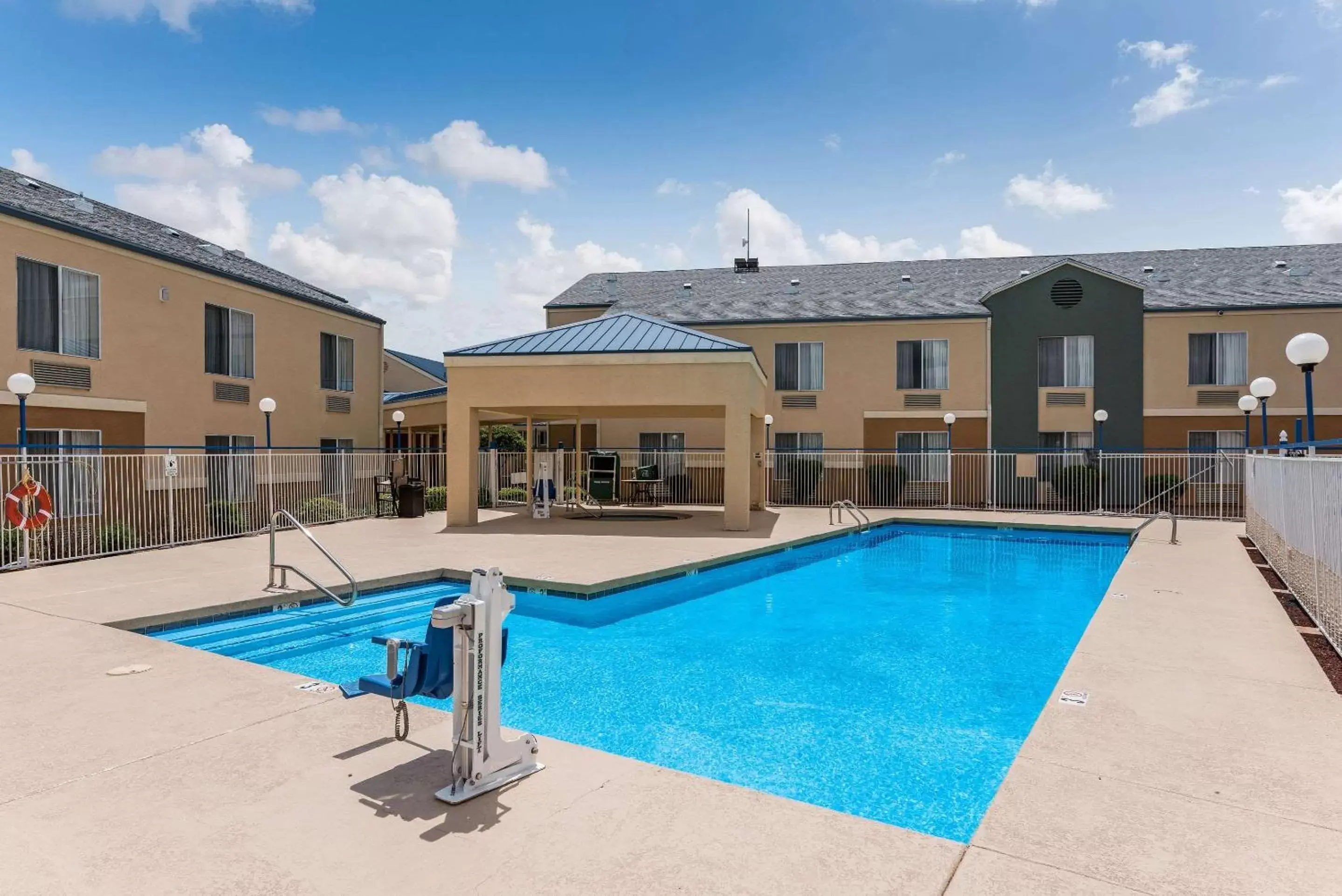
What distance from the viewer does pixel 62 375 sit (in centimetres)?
1452

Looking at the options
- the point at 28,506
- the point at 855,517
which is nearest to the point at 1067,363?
the point at 855,517

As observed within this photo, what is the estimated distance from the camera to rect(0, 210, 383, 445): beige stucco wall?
46.4ft

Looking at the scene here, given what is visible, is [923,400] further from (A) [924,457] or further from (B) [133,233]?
(B) [133,233]

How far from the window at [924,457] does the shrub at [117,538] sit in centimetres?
1986

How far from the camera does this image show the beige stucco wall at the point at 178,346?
14.2 meters

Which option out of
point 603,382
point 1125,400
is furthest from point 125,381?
point 1125,400

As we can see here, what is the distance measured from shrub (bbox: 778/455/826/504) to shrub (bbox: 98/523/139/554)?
17942mm

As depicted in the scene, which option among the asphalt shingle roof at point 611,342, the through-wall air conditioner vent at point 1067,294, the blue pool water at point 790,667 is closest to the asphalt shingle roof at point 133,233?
the asphalt shingle roof at point 611,342

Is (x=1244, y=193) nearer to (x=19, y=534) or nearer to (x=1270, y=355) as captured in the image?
(x=1270, y=355)

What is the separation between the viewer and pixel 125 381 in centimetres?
1588

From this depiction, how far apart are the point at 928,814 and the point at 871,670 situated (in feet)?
9.36

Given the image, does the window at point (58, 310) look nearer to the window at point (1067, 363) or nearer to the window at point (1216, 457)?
the window at point (1067, 363)

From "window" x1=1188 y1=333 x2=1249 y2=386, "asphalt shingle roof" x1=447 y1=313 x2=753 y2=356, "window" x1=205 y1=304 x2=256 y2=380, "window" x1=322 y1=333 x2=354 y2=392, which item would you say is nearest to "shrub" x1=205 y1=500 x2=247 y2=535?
"window" x1=205 y1=304 x2=256 y2=380

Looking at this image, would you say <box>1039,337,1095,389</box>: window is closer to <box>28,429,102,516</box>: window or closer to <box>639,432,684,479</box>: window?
<box>639,432,684,479</box>: window
